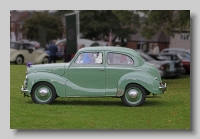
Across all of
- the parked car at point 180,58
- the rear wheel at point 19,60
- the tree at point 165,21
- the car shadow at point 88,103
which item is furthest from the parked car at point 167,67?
the rear wheel at point 19,60

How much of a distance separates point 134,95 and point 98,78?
1.04 m

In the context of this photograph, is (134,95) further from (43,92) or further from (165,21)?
(165,21)

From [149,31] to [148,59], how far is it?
4884 millimetres

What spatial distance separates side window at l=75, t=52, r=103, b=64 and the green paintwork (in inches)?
3.5

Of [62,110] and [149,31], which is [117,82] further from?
[149,31]

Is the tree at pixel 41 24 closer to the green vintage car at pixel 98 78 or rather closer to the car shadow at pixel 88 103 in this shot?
the car shadow at pixel 88 103

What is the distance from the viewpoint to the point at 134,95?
39.5ft

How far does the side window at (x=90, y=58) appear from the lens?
12203 millimetres

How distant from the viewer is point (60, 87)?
12.1m

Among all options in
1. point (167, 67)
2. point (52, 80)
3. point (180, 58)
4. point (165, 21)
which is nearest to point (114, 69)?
point (52, 80)

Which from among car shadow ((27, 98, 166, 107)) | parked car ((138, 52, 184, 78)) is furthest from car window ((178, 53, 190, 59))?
car shadow ((27, 98, 166, 107))

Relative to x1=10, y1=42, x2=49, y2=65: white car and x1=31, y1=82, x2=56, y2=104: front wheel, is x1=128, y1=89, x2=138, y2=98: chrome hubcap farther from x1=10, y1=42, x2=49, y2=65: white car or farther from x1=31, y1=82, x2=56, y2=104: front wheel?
x1=10, y1=42, x2=49, y2=65: white car

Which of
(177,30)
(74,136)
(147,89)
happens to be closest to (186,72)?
(177,30)

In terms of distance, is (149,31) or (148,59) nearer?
(148,59)
